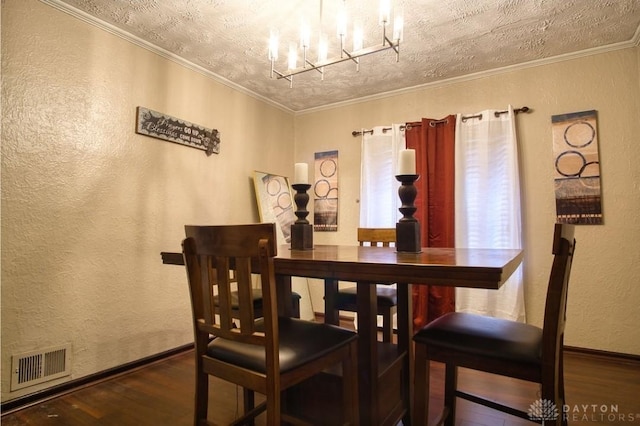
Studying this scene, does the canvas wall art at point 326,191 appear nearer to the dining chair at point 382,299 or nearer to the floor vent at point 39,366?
the dining chair at point 382,299

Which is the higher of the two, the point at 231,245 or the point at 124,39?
the point at 124,39

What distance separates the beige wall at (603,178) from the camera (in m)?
2.44

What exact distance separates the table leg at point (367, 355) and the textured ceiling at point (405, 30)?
69.7 inches

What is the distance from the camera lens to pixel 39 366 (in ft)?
6.19

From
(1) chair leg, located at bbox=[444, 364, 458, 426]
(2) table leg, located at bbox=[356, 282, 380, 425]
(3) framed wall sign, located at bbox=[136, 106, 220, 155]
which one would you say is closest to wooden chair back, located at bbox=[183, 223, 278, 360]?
(2) table leg, located at bbox=[356, 282, 380, 425]

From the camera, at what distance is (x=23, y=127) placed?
187 centimetres

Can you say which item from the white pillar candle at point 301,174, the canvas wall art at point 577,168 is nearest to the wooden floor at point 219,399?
the canvas wall art at point 577,168

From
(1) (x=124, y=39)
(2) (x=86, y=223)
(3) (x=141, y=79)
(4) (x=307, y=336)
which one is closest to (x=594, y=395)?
(4) (x=307, y=336)

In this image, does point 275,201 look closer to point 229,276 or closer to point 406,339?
point 406,339

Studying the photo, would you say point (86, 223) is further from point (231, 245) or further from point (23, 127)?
point (231, 245)

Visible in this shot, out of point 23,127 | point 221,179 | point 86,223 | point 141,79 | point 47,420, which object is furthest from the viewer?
point 221,179

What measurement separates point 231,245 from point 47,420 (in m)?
1.60

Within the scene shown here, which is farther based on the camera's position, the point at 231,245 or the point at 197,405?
the point at 197,405

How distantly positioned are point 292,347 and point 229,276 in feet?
1.07
